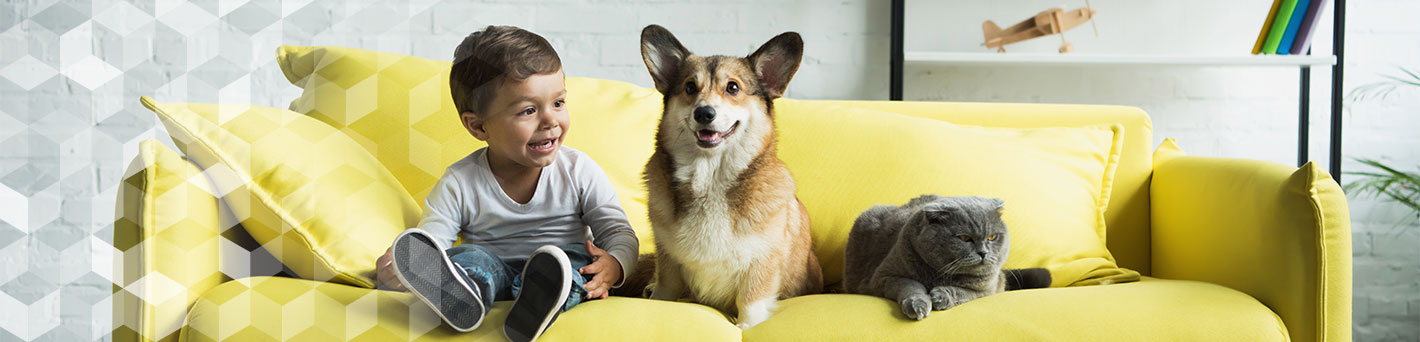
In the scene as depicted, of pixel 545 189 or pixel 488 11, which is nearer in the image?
pixel 545 189

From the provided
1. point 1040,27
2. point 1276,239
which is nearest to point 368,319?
point 1276,239

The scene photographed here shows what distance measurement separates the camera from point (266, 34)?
0.38 metres

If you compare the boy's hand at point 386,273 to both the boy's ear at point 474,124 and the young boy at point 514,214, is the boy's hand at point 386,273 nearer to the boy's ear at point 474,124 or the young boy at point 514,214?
the young boy at point 514,214

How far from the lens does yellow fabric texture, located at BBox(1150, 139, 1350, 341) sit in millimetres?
1067

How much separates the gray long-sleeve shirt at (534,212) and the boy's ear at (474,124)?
112mm

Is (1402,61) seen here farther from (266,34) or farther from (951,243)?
(266,34)

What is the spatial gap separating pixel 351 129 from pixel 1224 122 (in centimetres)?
238

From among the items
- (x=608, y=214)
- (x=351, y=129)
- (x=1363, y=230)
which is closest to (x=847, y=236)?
(x=608, y=214)

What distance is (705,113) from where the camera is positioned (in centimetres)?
98


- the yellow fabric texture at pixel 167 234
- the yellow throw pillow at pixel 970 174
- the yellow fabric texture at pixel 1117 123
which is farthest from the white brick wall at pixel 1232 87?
the yellow fabric texture at pixel 167 234

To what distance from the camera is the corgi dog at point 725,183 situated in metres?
1.05

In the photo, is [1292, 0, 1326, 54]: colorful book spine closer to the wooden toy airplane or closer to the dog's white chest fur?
the wooden toy airplane

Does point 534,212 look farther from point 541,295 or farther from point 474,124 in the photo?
point 541,295
